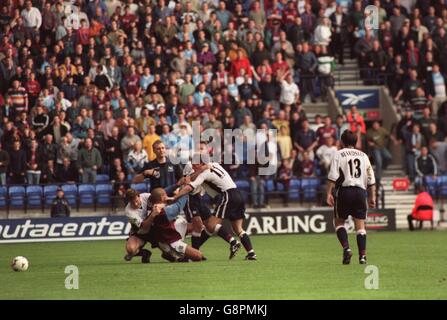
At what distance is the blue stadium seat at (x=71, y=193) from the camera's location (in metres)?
29.6

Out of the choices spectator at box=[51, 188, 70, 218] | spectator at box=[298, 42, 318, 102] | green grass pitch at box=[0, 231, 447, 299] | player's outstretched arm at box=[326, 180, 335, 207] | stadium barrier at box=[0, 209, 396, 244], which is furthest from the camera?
spectator at box=[298, 42, 318, 102]

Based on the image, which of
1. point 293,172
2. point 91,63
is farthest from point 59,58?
point 293,172

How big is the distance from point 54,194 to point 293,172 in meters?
6.31

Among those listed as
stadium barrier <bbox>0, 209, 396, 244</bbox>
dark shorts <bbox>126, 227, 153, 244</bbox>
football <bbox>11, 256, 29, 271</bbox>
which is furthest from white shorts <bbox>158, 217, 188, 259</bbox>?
stadium barrier <bbox>0, 209, 396, 244</bbox>

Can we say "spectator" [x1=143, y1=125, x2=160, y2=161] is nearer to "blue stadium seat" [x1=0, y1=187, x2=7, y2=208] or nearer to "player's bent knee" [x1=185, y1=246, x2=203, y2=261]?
"blue stadium seat" [x1=0, y1=187, x2=7, y2=208]

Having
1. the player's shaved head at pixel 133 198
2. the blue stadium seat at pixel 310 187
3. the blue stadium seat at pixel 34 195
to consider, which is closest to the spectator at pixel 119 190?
the blue stadium seat at pixel 34 195

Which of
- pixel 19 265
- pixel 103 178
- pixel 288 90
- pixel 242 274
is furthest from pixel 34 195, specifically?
pixel 242 274

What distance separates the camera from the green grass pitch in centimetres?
1480

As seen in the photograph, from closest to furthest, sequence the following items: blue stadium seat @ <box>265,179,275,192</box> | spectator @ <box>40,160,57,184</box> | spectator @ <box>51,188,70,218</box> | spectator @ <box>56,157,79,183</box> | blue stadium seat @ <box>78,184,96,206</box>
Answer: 1. spectator @ <box>51,188,70,218</box>
2. blue stadium seat @ <box>78,184,96,206</box>
3. spectator @ <box>40,160,57,184</box>
4. spectator @ <box>56,157,79,183</box>
5. blue stadium seat @ <box>265,179,275,192</box>

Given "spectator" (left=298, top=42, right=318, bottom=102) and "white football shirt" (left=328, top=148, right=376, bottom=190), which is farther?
"spectator" (left=298, top=42, right=318, bottom=102)

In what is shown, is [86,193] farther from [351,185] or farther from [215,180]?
[351,185]

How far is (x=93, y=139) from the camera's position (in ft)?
98.4

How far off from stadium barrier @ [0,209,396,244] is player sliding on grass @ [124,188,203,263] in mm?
7945
